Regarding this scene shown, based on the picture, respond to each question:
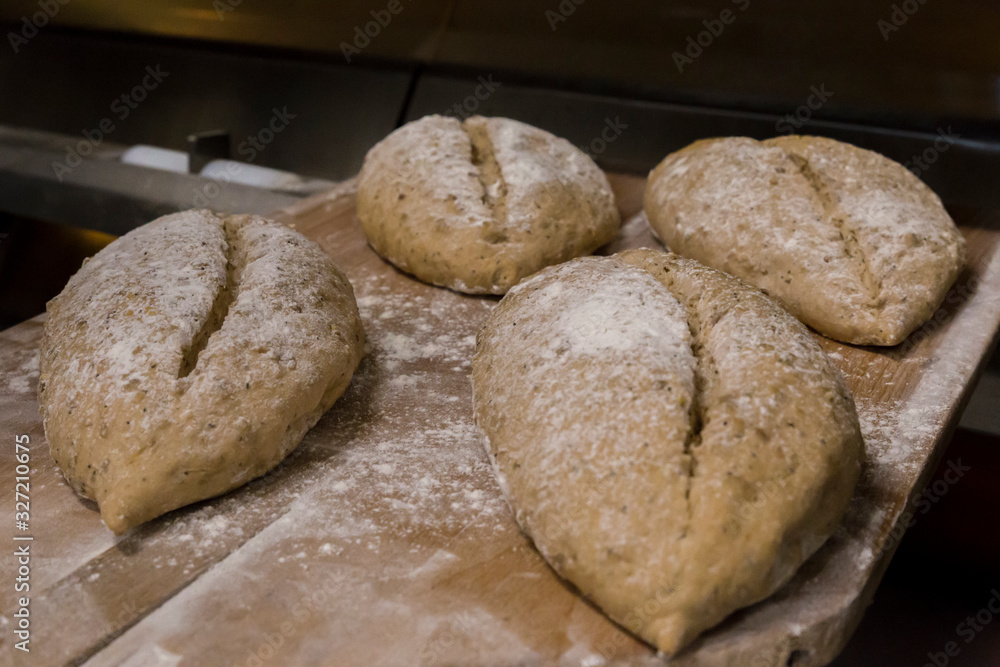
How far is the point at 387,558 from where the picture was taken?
1368mm

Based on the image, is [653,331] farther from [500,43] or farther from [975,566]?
[500,43]

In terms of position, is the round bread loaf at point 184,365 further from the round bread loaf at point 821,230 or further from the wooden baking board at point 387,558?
the round bread loaf at point 821,230

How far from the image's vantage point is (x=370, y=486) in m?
1.54

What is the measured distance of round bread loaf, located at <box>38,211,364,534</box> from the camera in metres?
1.44

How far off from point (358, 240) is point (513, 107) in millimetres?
934

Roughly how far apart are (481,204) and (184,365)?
0.97 metres

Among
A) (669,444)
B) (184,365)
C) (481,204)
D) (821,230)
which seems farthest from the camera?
(481,204)

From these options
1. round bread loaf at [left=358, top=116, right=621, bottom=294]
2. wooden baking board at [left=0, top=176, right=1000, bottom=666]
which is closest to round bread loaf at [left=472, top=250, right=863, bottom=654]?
wooden baking board at [left=0, top=176, right=1000, bottom=666]

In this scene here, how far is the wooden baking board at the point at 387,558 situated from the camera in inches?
47.4

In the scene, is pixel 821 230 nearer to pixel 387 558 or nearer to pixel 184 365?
pixel 387 558

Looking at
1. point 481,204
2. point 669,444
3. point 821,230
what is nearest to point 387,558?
point 669,444

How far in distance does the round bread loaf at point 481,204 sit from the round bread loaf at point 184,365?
385 mm

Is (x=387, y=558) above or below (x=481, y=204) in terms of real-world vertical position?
below

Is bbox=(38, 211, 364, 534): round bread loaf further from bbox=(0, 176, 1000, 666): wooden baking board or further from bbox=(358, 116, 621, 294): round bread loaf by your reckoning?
bbox=(358, 116, 621, 294): round bread loaf
